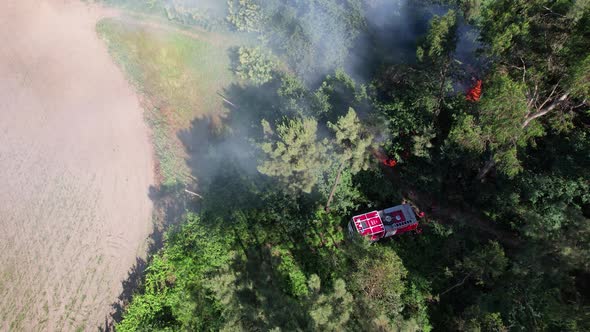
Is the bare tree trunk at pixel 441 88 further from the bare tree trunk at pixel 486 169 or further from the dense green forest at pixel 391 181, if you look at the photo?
the bare tree trunk at pixel 486 169

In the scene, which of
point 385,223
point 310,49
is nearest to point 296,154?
point 385,223

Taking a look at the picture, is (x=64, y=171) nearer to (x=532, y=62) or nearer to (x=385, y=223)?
(x=385, y=223)

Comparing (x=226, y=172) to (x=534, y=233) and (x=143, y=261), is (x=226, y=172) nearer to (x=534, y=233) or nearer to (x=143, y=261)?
(x=143, y=261)

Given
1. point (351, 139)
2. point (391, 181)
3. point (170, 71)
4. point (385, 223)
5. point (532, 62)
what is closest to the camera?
point (532, 62)

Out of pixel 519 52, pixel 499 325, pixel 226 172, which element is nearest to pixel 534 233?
pixel 499 325

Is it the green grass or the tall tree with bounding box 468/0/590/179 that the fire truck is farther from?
the green grass

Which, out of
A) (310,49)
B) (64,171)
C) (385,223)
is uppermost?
(310,49)

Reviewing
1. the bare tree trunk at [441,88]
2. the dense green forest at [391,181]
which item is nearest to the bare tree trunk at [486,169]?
the dense green forest at [391,181]
